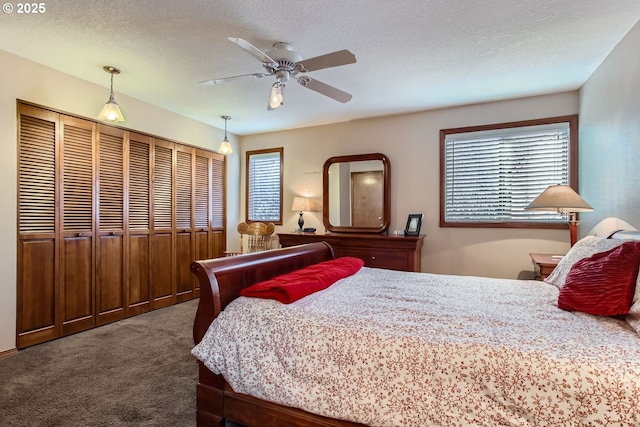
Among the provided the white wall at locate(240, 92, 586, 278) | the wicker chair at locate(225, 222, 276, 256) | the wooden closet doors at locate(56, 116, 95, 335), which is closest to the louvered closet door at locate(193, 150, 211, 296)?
the wicker chair at locate(225, 222, 276, 256)

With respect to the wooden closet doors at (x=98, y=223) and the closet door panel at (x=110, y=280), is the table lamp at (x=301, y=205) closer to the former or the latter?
the wooden closet doors at (x=98, y=223)

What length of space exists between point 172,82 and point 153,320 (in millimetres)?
2570

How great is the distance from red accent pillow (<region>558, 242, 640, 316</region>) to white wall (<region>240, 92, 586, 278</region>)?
207 centimetres

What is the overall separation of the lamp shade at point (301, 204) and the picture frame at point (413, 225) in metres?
1.45

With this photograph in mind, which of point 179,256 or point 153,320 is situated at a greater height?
point 179,256

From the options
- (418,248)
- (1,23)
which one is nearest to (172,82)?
(1,23)

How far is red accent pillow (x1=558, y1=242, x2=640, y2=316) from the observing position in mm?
1506

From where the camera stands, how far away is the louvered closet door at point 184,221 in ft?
14.3

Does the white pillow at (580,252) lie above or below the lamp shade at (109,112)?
below

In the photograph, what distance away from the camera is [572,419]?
3.68 feet

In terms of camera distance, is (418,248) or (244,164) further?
(244,164)

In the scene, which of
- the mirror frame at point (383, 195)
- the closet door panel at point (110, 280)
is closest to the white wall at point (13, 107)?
the closet door panel at point (110, 280)

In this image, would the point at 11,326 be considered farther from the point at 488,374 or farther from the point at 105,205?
the point at 488,374

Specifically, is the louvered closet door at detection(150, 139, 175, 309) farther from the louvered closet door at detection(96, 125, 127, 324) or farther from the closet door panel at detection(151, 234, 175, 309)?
the louvered closet door at detection(96, 125, 127, 324)
